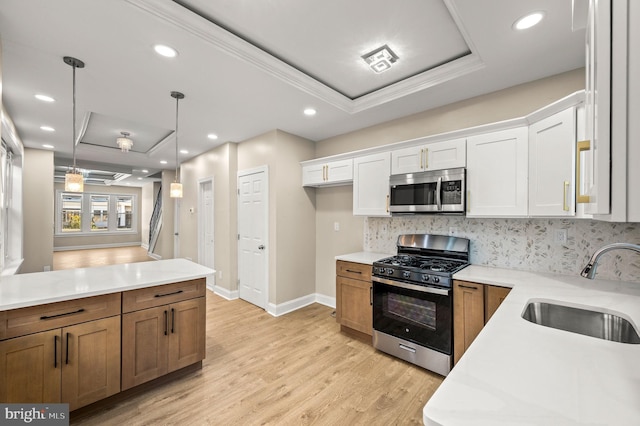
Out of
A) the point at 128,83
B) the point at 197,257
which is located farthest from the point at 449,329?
the point at 197,257

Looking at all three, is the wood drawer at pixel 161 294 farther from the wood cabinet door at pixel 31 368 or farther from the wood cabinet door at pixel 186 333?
the wood cabinet door at pixel 31 368

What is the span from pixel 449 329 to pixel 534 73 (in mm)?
2326

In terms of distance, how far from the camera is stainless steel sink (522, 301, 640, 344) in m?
1.36

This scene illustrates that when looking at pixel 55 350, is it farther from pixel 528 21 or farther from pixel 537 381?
pixel 528 21

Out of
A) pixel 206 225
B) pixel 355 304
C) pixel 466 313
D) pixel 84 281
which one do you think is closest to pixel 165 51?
pixel 84 281

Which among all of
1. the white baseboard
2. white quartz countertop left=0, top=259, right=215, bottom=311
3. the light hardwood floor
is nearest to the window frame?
the white baseboard

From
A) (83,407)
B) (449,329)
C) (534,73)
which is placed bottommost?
(83,407)

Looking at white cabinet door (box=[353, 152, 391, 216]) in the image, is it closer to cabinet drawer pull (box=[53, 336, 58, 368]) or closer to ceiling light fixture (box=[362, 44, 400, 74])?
ceiling light fixture (box=[362, 44, 400, 74])

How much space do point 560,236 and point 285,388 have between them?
268cm

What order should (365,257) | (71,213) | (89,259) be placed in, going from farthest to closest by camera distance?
1. (71,213)
2. (89,259)
3. (365,257)

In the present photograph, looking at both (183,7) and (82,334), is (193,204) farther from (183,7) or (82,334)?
(183,7)

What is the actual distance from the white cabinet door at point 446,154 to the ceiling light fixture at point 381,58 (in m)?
0.91

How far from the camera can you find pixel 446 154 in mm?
2678

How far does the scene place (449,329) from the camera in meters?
2.32
